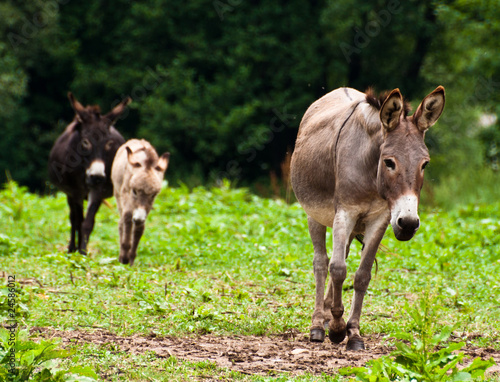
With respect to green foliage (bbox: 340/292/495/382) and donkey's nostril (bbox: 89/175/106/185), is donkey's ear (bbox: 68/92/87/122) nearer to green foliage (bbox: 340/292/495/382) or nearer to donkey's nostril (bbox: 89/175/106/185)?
donkey's nostril (bbox: 89/175/106/185)

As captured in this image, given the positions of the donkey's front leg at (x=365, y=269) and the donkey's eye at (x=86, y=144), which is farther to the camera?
the donkey's eye at (x=86, y=144)

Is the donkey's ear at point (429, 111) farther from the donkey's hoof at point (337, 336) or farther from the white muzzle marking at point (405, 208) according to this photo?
the donkey's hoof at point (337, 336)

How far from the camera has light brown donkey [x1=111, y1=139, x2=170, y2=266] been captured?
26.1 feet

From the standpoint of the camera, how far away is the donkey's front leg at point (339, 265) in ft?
15.6

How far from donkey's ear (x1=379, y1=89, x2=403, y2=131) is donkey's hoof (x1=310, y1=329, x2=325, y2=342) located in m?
1.66

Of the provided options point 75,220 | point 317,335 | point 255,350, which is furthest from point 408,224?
point 75,220

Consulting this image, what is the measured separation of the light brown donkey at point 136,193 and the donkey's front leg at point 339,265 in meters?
3.63

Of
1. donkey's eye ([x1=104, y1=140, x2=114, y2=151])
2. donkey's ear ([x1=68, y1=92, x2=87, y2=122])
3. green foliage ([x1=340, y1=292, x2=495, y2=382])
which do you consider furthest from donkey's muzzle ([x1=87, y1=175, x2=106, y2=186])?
green foliage ([x1=340, y1=292, x2=495, y2=382])

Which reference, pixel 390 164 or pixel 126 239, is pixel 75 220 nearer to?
pixel 126 239

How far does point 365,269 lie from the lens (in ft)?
16.2

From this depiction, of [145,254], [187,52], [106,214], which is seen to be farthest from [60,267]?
[187,52]

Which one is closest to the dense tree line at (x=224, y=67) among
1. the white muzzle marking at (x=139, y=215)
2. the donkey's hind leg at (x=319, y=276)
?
the white muzzle marking at (x=139, y=215)

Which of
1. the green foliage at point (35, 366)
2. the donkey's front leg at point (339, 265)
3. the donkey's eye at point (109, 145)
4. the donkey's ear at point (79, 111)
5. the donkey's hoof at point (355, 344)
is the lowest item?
the green foliage at point (35, 366)

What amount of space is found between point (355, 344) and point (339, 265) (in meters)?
0.59
